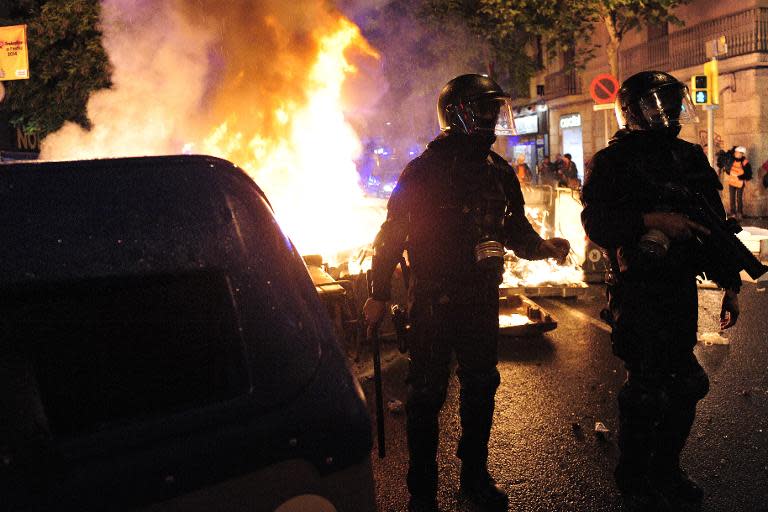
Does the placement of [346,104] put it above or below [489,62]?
below

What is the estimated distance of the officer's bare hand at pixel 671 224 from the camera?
311 centimetres

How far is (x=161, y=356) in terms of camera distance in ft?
4.91

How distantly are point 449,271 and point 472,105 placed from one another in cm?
82

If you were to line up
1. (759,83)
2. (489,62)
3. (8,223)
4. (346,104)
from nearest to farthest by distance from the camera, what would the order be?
(8,223) → (346,104) → (759,83) → (489,62)

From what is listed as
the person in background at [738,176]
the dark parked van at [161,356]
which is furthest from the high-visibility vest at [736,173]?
the dark parked van at [161,356]

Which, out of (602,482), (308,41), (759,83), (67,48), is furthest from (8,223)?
(759,83)

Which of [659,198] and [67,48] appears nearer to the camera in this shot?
[659,198]

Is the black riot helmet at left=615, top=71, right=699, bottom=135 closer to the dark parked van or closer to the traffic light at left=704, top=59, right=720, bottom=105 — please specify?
the dark parked van

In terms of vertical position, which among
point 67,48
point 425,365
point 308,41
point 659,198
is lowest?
point 425,365

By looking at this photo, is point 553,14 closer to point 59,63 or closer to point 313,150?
point 313,150

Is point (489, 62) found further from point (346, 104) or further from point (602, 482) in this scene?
point (602, 482)

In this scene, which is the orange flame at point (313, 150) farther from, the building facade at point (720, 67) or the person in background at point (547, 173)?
the person in background at point (547, 173)

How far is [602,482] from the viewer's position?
142 inches

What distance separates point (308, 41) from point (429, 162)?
874 centimetres
